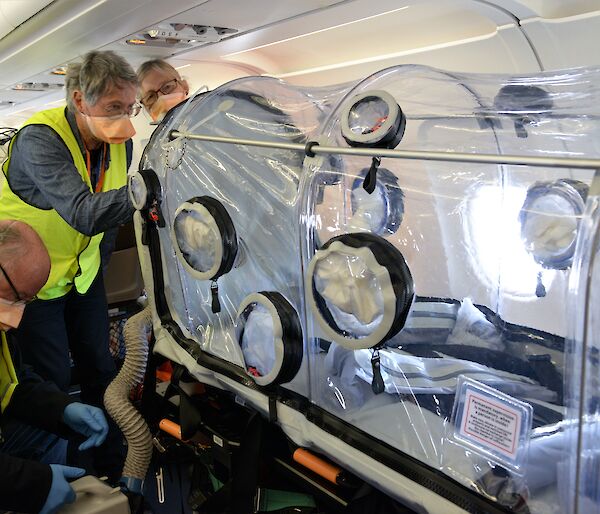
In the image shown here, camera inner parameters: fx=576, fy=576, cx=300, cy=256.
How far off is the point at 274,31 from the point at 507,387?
99.1 inches

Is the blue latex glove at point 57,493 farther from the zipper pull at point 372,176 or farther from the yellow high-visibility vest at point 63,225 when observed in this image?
the zipper pull at point 372,176

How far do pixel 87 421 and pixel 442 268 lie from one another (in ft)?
5.09

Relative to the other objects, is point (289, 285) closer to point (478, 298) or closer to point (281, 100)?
point (478, 298)

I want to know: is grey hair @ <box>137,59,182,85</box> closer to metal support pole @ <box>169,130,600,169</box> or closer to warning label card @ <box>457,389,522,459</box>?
metal support pole @ <box>169,130,600,169</box>

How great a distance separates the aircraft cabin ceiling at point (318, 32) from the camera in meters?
2.49

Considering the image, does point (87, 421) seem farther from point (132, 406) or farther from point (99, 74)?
point (99, 74)

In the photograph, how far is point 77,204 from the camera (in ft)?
7.48

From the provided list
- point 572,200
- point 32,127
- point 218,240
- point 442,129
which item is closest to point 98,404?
point 32,127

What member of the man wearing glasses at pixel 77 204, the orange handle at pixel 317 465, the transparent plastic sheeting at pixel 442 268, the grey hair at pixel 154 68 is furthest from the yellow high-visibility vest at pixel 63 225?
the orange handle at pixel 317 465

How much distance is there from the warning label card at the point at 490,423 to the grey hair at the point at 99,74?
190 cm

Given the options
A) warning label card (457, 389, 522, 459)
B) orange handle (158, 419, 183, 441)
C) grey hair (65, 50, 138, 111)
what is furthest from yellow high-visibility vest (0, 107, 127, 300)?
warning label card (457, 389, 522, 459)

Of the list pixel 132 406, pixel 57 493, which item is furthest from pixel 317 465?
pixel 132 406

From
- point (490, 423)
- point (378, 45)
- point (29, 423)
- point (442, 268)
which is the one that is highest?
point (378, 45)

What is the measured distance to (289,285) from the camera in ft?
5.51
